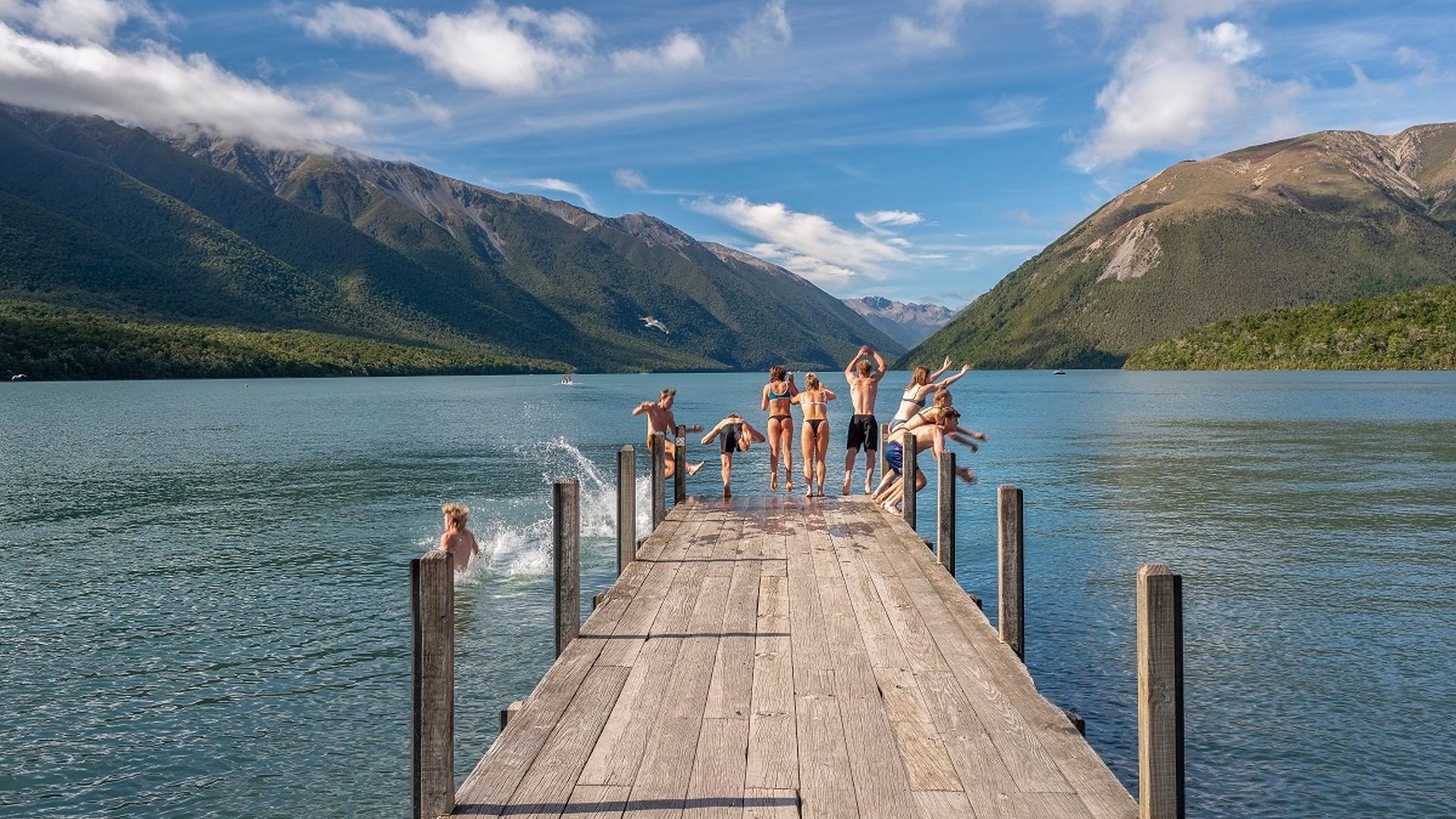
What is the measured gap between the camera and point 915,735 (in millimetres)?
6195

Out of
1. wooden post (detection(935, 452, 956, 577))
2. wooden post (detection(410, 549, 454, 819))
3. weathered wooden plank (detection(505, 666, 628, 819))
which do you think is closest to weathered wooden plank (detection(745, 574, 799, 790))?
weathered wooden plank (detection(505, 666, 628, 819))

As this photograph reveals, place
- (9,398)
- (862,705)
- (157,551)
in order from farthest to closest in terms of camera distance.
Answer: (9,398) < (157,551) < (862,705)

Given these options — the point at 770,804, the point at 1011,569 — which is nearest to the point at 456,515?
the point at 1011,569

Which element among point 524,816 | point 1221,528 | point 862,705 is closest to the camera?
point 524,816

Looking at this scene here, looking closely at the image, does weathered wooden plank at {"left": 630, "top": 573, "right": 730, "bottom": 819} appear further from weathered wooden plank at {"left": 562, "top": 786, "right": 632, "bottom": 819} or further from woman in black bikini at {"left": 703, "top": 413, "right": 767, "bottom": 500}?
woman in black bikini at {"left": 703, "top": 413, "right": 767, "bottom": 500}

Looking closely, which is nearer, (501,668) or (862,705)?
(862,705)

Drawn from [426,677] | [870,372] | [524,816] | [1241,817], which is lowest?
[1241,817]

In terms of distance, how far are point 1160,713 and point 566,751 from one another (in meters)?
3.35

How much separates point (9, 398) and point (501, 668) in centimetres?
9457

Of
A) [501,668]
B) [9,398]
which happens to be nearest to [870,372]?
[501,668]

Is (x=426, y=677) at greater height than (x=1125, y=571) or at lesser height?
greater

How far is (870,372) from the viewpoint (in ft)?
57.9

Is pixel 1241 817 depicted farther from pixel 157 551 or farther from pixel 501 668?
pixel 157 551

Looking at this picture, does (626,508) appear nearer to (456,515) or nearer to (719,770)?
(456,515)
